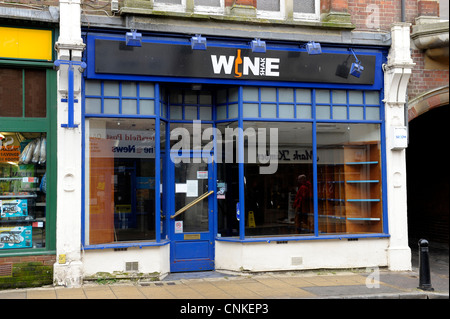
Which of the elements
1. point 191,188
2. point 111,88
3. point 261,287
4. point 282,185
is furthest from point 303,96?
point 261,287

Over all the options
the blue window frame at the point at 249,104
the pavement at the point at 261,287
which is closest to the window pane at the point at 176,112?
the blue window frame at the point at 249,104

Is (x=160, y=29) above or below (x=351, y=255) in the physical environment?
above

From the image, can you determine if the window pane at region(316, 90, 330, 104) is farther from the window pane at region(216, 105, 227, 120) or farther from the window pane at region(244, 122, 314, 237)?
the window pane at region(216, 105, 227, 120)

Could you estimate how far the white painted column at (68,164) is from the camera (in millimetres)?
8977

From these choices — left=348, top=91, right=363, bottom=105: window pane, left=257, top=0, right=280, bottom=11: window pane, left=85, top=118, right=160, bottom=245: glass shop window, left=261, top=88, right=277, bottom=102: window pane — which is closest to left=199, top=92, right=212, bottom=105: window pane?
left=261, top=88, right=277, bottom=102: window pane

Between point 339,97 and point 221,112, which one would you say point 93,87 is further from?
point 339,97

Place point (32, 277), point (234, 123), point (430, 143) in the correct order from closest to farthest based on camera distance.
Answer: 1. point (32, 277)
2. point (234, 123)
3. point (430, 143)

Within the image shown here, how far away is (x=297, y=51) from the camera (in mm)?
10328

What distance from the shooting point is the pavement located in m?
8.34

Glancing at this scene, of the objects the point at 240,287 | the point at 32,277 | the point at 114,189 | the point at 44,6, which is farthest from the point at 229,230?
the point at 44,6

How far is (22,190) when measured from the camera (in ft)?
30.2

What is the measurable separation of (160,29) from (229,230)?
4.18 metres
